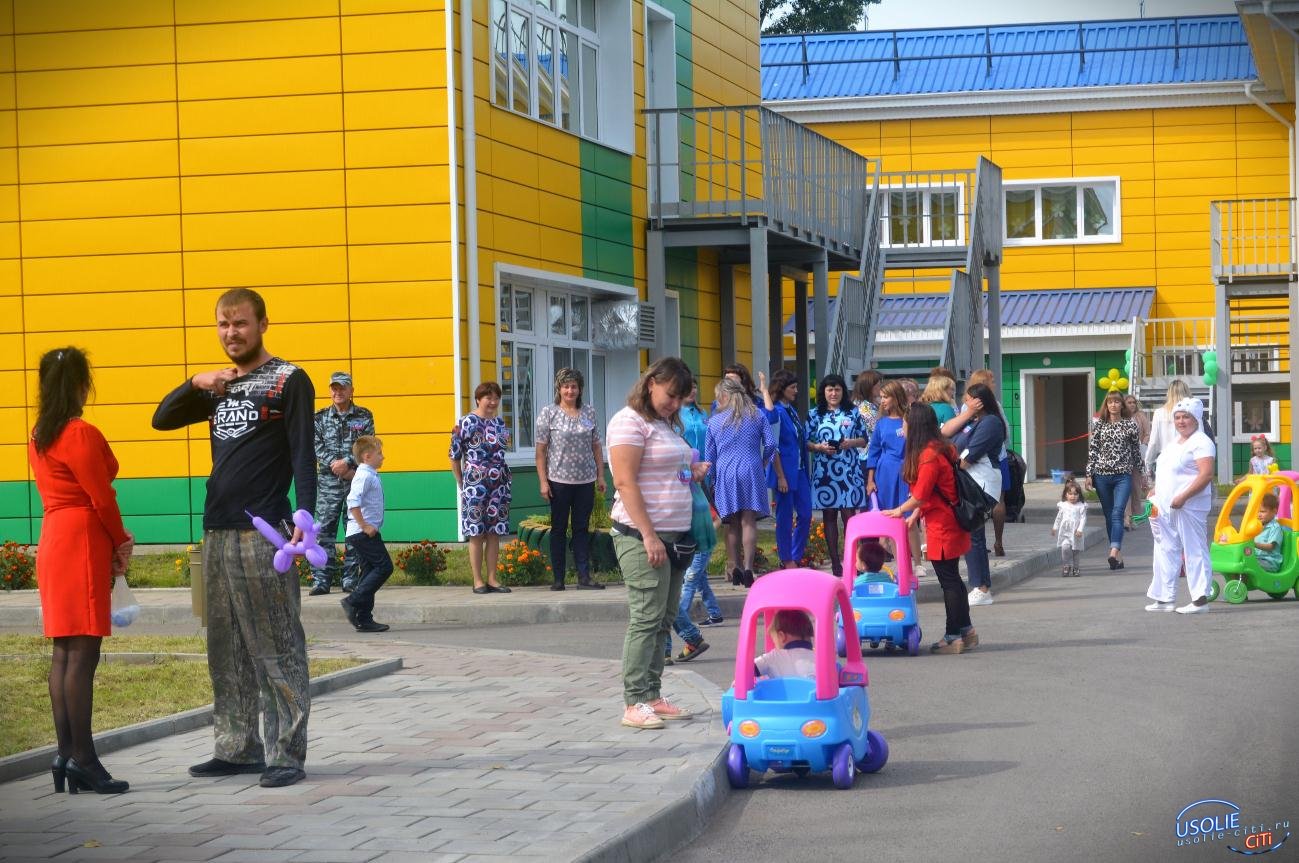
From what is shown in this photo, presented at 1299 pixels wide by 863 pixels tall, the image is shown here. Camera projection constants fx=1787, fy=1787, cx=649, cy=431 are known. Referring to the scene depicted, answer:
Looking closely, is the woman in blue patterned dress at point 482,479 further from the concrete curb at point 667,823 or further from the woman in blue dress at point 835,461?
the concrete curb at point 667,823

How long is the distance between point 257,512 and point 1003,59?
32.9 metres

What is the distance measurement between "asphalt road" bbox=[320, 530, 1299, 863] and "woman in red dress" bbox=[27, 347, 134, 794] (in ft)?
8.29

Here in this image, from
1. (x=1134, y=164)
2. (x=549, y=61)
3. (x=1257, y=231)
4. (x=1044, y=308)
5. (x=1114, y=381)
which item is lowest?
(x=1114, y=381)

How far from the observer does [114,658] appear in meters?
11.2

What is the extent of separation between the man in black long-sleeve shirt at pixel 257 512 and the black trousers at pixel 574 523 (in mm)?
8059

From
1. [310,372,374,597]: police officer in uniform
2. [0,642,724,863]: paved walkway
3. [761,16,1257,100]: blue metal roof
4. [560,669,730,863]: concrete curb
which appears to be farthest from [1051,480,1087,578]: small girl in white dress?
[761,16,1257,100]: blue metal roof

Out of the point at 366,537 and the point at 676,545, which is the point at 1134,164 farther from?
the point at 676,545

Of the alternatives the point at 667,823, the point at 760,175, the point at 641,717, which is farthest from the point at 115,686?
the point at 760,175

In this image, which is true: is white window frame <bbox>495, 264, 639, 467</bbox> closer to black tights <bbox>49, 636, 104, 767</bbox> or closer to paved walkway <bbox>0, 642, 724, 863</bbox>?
paved walkway <bbox>0, 642, 724, 863</bbox>

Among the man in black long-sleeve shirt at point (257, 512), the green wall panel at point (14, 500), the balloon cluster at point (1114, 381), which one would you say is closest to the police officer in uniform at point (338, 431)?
the green wall panel at point (14, 500)

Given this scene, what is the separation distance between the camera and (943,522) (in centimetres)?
1170

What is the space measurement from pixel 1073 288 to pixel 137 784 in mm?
31771

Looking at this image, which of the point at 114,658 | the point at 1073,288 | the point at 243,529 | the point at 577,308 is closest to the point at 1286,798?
the point at 243,529

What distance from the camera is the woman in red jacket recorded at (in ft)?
38.0
